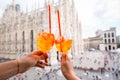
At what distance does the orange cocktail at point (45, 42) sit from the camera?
71 centimetres

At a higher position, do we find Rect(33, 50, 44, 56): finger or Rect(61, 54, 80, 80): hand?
Rect(33, 50, 44, 56): finger

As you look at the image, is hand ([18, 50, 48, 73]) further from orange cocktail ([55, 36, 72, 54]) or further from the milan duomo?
the milan duomo

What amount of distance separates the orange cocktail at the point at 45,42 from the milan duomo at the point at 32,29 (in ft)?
40.1

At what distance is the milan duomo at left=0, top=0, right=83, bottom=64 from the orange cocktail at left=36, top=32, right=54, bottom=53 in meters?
12.2

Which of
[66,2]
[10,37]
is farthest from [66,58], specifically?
[10,37]

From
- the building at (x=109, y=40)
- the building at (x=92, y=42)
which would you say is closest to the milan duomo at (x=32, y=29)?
the building at (x=109, y=40)

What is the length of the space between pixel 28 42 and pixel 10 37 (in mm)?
3672

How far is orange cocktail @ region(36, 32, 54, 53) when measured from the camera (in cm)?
71

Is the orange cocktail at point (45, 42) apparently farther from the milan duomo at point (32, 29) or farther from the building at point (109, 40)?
the building at point (109, 40)

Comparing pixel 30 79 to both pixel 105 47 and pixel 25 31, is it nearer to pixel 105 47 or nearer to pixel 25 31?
pixel 25 31

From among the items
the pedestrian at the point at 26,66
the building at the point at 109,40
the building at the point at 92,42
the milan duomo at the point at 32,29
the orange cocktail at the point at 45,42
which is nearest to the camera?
the pedestrian at the point at 26,66

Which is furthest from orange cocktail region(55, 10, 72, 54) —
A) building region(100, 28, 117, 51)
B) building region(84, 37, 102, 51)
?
building region(84, 37, 102, 51)

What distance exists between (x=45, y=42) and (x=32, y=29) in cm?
1528

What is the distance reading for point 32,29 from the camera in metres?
15.8
